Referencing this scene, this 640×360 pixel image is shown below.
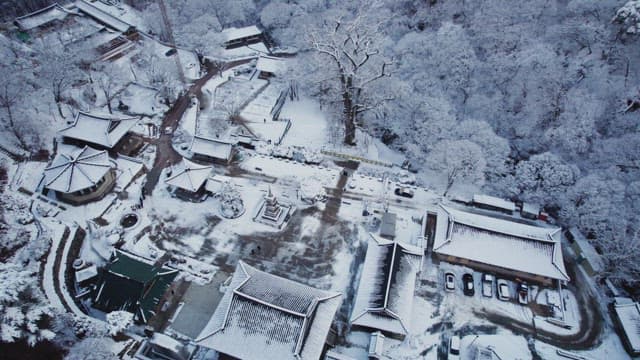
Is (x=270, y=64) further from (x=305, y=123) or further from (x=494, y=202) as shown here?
(x=494, y=202)

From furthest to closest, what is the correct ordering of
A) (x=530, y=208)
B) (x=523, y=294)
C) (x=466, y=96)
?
(x=466, y=96), (x=530, y=208), (x=523, y=294)

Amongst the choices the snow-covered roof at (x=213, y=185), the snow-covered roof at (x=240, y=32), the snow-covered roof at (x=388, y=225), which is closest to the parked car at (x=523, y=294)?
the snow-covered roof at (x=388, y=225)

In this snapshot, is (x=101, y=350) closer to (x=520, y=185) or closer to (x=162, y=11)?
A: (x=520, y=185)

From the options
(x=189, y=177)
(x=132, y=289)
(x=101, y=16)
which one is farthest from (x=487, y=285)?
(x=101, y=16)

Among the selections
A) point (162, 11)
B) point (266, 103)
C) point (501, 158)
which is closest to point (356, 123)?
point (266, 103)

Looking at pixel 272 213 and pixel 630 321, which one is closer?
pixel 630 321

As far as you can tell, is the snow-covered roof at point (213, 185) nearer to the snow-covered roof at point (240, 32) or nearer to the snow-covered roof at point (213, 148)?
the snow-covered roof at point (213, 148)

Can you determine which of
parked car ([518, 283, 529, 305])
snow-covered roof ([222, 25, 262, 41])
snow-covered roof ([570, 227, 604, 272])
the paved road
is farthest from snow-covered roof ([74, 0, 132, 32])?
snow-covered roof ([570, 227, 604, 272])
